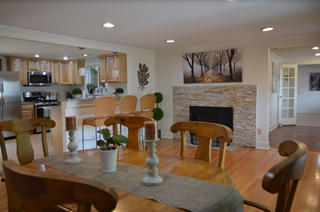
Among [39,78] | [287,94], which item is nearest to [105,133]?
[39,78]

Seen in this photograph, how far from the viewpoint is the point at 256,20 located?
3.42 meters

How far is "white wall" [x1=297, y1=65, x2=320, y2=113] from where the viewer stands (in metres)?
11.0

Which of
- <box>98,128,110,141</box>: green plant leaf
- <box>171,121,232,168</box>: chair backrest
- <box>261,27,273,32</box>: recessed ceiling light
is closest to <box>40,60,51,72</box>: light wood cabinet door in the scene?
A: <box>261,27,273,32</box>: recessed ceiling light

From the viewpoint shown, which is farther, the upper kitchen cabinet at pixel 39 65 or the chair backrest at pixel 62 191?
the upper kitchen cabinet at pixel 39 65

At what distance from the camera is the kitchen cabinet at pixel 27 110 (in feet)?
21.5

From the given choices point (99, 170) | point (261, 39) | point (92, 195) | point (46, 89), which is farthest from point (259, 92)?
point (46, 89)

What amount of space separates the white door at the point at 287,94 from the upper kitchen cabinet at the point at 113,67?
16.5 feet

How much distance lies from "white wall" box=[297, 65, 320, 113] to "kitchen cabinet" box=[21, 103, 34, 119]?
35.9 feet

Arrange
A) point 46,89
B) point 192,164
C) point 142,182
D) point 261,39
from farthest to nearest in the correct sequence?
point 46,89 → point 261,39 → point 192,164 → point 142,182

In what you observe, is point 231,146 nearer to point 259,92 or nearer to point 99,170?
point 259,92

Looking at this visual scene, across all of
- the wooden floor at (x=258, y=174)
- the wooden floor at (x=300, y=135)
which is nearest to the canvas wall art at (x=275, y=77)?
the wooden floor at (x=300, y=135)

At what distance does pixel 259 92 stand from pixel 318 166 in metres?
1.73

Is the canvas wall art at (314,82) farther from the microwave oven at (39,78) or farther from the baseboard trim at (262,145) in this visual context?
the microwave oven at (39,78)

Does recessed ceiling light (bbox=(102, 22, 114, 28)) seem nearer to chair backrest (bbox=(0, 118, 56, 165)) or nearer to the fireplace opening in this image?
chair backrest (bbox=(0, 118, 56, 165))
